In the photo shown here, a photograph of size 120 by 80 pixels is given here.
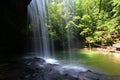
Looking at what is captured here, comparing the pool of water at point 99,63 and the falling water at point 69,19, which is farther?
the falling water at point 69,19

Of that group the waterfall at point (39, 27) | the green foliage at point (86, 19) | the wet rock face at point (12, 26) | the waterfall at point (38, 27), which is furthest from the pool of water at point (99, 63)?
the green foliage at point (86, 19)

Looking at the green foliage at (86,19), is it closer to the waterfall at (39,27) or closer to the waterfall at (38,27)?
the waterfall at (39,27)

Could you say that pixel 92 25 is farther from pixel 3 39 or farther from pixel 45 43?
pixel 3 39

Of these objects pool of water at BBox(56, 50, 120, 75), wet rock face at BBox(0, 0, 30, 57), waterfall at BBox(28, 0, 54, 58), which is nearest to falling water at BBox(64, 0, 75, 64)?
waterfall at BBox(28, 0, 54, 58)

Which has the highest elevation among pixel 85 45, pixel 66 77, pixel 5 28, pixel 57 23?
pixel 57 23

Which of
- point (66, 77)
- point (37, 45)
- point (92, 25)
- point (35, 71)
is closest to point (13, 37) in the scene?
point (37, 45)

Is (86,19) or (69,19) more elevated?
(69,19)

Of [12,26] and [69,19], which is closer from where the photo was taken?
[12,26]

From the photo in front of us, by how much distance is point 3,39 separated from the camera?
458 inches

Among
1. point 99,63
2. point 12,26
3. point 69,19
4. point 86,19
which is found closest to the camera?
point 99,63

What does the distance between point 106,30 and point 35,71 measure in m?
12.0

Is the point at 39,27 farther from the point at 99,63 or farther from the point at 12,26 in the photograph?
the point at 99,63

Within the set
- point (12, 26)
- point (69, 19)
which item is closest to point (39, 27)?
point (12, 26)

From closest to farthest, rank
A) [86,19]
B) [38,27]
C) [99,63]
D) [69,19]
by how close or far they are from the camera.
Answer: [99,63] < [38,27] < [86,19] < [69,19]
